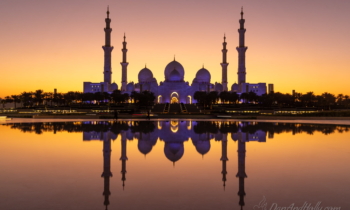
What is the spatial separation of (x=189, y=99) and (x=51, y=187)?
69.6 metres

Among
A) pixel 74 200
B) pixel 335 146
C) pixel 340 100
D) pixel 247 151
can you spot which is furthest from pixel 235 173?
pixel 340 100

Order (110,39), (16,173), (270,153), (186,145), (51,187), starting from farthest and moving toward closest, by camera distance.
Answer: (110,39) → (186,145) → (270,153) → (16,173) → (51,187)

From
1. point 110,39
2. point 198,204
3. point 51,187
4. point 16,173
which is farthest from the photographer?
point 110,39

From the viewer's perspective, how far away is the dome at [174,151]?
9.18m

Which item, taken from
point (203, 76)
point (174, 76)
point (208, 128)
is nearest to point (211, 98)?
point (174, 76)

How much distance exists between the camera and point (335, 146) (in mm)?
11328

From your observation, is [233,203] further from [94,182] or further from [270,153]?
[270,153]

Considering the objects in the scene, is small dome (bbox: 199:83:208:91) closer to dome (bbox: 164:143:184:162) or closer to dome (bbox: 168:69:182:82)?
dome (bbox: 168:69:182:82)

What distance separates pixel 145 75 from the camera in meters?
77.4

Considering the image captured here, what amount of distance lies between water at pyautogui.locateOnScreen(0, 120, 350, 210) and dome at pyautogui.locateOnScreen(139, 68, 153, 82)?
66059 millimetres

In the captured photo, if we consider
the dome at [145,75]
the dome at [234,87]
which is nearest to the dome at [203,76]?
the dome at [234,87]

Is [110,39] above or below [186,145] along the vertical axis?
above

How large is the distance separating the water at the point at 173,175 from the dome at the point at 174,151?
0.02 meters

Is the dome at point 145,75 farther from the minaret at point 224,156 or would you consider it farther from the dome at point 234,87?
the minaret at point 224,156
